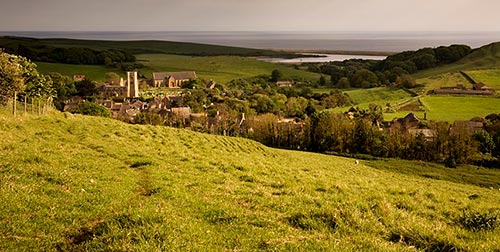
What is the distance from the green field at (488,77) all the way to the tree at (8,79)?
143 metres

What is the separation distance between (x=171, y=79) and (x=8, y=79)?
450 feet

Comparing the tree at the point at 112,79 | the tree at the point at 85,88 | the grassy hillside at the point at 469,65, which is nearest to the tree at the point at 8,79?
the tree at the point at 85,88

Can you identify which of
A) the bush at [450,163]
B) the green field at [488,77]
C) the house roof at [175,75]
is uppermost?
the green field at [488,77]

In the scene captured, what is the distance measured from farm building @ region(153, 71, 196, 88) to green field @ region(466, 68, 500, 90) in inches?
4565

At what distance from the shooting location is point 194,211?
9812mm

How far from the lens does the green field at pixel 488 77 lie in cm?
13520

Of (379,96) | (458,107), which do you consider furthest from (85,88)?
(458,107)

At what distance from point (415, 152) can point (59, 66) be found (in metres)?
152

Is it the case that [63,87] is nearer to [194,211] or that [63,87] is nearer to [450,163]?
[450,163]

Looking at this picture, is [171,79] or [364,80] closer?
[364,80]

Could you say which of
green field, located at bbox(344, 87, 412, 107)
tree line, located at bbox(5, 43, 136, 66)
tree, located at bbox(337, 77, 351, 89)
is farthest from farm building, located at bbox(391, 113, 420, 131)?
tree line, located at bbox(5, 43, 136, 66)

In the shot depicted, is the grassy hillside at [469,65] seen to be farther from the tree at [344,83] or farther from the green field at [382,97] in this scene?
the green field at [382,97]

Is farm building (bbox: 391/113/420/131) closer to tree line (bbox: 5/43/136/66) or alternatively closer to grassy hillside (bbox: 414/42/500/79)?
grassy hillside (bbox: 414/42/500/79)

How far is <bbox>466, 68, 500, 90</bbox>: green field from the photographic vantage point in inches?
5323
